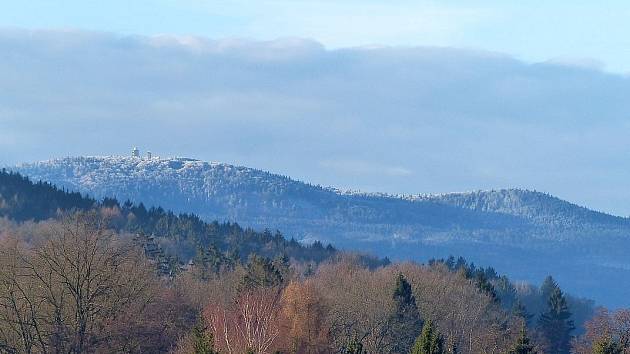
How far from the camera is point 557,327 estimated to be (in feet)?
453

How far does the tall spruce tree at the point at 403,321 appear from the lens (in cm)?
10769

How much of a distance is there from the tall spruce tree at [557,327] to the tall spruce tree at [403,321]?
28.9m

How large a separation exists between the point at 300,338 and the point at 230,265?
186 ft

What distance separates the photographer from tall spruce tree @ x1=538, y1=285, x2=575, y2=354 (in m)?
137

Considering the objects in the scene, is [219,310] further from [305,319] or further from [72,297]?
[72,297]

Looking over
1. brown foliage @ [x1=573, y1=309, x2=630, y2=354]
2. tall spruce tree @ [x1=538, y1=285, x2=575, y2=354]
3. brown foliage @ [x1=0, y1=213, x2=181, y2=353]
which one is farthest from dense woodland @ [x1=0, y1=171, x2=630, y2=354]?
tall spruce tree @ [x1=538, y1=285, x2=575, y2=354]

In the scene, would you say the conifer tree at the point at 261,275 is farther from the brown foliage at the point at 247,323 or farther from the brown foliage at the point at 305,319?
the brown foliage at the point at 305,319

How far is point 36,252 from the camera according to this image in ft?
265

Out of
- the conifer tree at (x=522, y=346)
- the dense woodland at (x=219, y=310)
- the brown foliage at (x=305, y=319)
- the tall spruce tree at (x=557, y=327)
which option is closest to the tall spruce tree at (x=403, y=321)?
the dense woodland at (x=219, y=310)

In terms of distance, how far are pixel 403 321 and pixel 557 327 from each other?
33.6 m

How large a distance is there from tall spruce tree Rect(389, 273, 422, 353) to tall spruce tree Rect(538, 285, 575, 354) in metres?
28.9

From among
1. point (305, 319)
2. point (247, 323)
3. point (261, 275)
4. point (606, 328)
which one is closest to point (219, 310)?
point (305, 319)

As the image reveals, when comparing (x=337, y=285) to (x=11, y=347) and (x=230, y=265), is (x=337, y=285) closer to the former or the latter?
(x=230, y=265)

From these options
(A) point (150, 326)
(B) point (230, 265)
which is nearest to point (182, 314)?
(A) point (150, 326)
